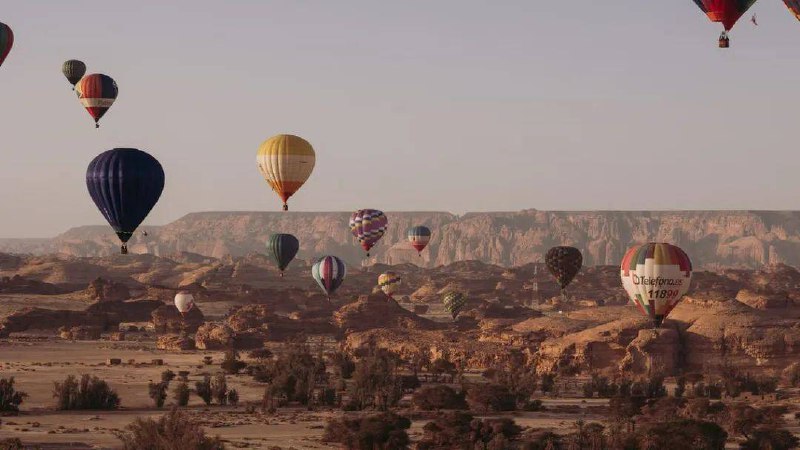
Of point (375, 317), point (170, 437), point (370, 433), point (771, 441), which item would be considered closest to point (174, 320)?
point (375, 317)

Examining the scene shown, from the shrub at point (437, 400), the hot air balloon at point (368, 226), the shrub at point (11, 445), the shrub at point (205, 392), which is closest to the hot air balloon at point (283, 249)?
the hot air balloon at point (368, 226)

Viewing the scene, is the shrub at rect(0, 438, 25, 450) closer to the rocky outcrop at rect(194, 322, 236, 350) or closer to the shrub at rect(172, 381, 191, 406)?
the shrub at rect(172, 381, 191, 406)

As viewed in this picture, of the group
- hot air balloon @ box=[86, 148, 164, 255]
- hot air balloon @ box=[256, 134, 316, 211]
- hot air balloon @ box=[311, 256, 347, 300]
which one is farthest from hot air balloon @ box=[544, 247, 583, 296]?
hot air balloon @ box=[86, 148, 164, 255]

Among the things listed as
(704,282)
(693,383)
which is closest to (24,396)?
(693,383)

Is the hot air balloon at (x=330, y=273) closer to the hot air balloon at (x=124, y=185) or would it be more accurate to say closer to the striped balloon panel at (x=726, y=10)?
the hot air balloon at (x=124, y=185)

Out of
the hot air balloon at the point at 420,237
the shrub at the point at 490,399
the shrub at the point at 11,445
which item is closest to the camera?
the shrub at the point at 11,445

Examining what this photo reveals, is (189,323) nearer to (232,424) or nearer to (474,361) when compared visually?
(474,361)

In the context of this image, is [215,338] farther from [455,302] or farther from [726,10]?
[726,10]
